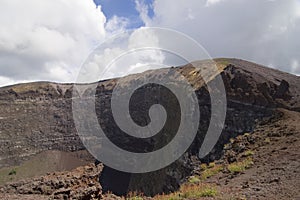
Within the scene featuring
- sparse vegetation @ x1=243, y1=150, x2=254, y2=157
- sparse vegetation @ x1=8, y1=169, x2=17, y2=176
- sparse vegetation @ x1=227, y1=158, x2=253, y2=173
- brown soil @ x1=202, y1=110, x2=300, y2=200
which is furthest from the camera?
sparse vegetation @ x1=8, y1=169, x2=17, y2=176

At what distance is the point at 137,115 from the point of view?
→ 6788 cm

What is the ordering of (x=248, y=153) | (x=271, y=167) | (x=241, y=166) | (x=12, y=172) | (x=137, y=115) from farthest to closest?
(x=137, y=115)
(x=12, y=172)
(x=248, y=153)
(x=241, y=166)
(x=271, y=167)

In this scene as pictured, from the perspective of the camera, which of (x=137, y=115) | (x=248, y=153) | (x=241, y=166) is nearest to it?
(x=241, y=166)

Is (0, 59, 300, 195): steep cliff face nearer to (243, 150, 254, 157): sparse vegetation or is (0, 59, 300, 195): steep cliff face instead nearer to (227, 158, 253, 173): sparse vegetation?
(243, 150, 254, 157): sparse vegetation

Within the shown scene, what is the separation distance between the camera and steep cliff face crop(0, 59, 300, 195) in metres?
29.8

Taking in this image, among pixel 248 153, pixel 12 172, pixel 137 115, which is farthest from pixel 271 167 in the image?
pixel 12 172

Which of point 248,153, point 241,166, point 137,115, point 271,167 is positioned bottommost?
point 241,166

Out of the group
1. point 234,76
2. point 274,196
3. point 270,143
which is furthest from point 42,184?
point 234,76

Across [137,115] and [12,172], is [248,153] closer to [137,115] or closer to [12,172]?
[137,115]

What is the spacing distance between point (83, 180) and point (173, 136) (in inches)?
1169

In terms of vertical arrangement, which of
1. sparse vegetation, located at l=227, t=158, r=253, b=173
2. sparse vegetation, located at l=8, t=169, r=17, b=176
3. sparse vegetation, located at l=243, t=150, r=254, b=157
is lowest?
sparse vegetation, located at l=8, t=169, r=17, b=176

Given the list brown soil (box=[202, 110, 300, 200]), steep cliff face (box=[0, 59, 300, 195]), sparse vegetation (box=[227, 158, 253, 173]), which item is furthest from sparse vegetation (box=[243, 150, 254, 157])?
steep cliff face (box=[0, 59, 300, 195])

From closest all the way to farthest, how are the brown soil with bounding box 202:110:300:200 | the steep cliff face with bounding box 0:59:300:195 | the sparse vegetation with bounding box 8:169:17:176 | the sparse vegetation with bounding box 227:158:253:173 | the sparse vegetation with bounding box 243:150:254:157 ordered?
the brown soil with bounding box 202:110:300:200 < the sparse vegetation with bounding box 227:158:253:173 < the sparse vegetation with bounding box 243:150:254:157 < the steep cliff face with bounding box 0:59:300:195 < the sparse vegetation with bounding box 8:169:17:176

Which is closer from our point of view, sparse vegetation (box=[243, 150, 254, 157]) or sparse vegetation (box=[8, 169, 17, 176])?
sparse vegetation (box=[243, 150, 254, 157])
